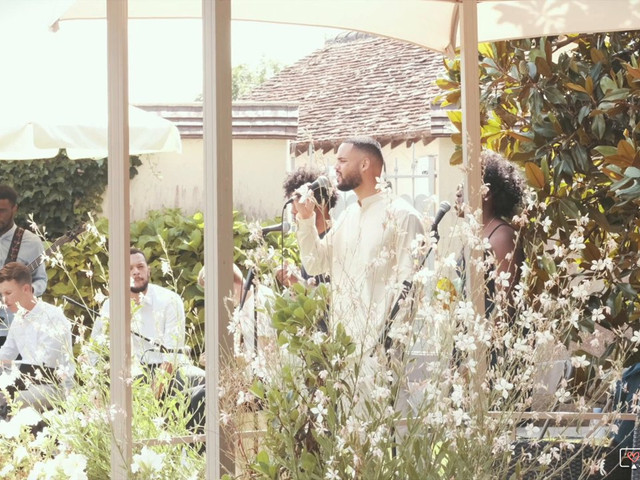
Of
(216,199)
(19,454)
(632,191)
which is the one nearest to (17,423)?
(19,454)

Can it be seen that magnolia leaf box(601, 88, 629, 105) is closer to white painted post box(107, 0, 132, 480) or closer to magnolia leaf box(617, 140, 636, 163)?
magnolia leaf box(617, 140, 636, 163)

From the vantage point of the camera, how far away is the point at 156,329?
2875mm

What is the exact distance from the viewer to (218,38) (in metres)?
2.14

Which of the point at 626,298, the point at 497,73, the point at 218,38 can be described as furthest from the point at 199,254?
the point at 218,38

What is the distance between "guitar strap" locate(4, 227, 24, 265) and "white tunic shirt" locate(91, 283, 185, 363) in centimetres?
101

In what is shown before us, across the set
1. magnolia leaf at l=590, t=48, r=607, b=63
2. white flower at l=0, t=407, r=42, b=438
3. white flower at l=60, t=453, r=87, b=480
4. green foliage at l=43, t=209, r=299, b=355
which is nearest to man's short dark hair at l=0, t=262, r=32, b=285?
green foliage at l=43, t=209, r=299, b=355

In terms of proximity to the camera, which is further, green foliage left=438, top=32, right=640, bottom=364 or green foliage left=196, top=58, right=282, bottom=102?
green foliage left=196, top=58, right=282, bottom=102

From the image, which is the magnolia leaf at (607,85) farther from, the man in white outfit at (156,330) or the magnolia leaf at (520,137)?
the man in white outfit at (156,330)

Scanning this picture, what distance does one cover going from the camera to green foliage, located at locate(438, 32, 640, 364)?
373 cm

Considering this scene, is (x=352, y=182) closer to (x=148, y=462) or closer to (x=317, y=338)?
(x=148, y=462)

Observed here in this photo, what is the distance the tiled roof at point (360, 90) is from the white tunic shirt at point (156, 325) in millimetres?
5754

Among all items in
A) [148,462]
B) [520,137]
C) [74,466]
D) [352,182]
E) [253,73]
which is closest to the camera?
[148,462]

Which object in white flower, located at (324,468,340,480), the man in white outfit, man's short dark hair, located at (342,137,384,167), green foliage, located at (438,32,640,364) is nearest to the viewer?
white flower, located at (324,468,340,480)

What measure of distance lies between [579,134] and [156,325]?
6.69ft
